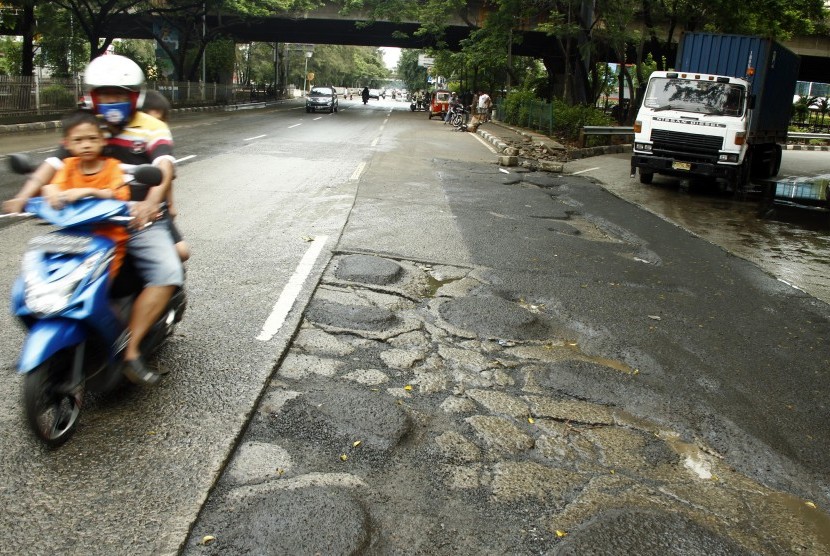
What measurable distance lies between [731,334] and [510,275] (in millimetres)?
2088

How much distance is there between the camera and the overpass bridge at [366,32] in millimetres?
40750

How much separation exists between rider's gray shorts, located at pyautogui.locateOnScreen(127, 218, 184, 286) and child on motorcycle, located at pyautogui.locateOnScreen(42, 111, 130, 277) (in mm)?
85

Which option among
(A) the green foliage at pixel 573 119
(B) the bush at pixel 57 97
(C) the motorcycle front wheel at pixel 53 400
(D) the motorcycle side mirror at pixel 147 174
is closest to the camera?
(C) the motorcycle front wheel at pixel 53 400

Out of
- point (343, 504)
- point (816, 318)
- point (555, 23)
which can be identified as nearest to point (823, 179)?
point (555, 23)

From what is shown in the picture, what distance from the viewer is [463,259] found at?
7.50 meters

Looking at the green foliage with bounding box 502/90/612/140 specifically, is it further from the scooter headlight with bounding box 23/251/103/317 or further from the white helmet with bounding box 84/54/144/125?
the scooter headlight with bounding box 23/251/103/317

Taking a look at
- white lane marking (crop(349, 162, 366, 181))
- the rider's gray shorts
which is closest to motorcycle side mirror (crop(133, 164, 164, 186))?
the rider's gray shorts

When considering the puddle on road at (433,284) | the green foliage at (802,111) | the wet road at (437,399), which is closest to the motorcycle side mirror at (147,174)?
the wet road at (437,399)

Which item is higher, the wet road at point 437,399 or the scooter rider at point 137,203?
the scooter rider at point 137,203

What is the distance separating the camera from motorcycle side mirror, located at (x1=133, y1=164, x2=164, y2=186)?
3.36 m

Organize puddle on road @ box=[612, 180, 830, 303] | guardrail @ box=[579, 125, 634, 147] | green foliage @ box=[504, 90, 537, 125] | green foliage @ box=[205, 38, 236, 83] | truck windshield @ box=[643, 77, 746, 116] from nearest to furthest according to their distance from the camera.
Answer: puddle on road @ box=[612, 180, 830, 303] → truck windshield @ box=[643, 77, 746, 116] → guardrail @ box=[579, 125, 634, 147] → green foliage @ box=[504, 90, 537, 125] → green foliage @ box=[205, 38, 236, 83]

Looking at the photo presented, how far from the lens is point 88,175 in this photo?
3535 millimetres

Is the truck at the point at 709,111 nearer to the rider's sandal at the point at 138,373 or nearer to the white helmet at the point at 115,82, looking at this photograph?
the white helmet at the point at 115,82

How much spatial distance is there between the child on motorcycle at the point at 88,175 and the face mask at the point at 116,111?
0.63 ft
